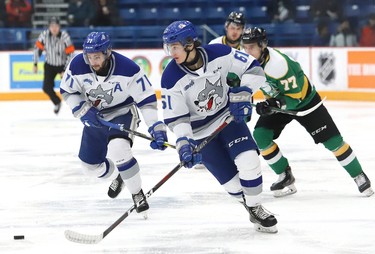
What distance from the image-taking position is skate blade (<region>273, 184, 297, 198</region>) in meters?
5.13

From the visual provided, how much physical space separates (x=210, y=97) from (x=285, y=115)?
116cm

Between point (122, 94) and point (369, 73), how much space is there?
23.4ft

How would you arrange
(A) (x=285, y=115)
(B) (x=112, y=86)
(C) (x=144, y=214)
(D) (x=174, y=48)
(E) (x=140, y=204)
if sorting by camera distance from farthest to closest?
(A) (x=285, y=115) < (B) (x=112, y=86) < (C) (x=144, y=214) < (E) (x=140, y=204) < (D) (x=174, y=48)

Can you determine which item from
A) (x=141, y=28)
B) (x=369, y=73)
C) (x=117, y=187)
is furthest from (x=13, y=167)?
(x=141, y=28)

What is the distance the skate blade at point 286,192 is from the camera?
5133mm

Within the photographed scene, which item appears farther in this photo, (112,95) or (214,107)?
(112,95)

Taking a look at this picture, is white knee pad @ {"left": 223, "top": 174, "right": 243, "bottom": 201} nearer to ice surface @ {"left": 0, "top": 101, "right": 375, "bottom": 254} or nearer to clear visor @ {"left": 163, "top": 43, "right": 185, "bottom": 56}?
ice surface @ {"left": 0, "top": 101, "right": 375, "bottom": 254}

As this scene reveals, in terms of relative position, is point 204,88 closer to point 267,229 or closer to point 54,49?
point 267,229

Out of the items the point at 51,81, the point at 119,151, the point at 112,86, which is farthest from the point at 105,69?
the point at 51,81

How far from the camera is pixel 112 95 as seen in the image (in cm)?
467

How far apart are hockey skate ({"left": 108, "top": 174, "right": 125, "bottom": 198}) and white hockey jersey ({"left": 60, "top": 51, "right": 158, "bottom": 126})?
0.61m

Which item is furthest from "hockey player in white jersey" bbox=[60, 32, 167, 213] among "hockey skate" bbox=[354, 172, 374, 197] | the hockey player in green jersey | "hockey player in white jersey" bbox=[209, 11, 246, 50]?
"hockey player in white jersey" bbox=[209, 11, 246, 50]

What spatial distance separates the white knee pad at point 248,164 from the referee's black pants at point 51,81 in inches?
262

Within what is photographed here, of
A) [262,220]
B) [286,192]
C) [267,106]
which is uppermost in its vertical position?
[267,106]
